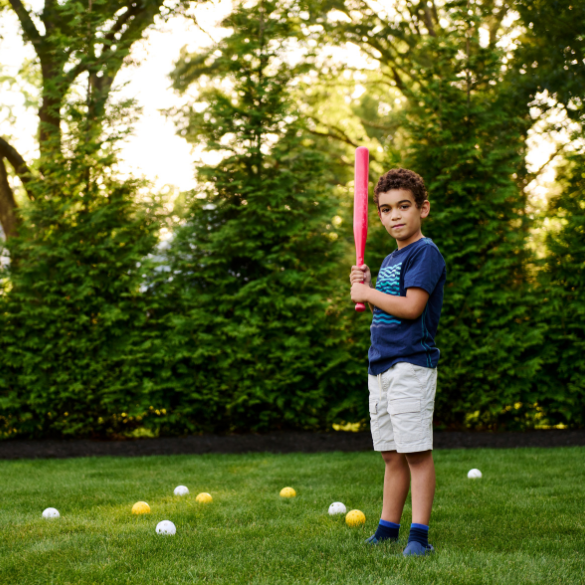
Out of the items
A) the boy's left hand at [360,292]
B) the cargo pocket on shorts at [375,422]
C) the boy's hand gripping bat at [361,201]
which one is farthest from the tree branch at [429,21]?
the cargo pocket on shorts at [375,422]

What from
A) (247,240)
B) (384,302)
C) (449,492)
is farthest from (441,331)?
(384,302)

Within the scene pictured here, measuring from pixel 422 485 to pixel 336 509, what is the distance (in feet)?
3.20

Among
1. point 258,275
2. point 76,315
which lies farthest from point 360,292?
point 76,315

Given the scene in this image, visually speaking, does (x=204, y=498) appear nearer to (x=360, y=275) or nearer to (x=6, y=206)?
(x=360, y=275)

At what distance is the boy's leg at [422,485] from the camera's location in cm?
269

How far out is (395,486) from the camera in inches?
113

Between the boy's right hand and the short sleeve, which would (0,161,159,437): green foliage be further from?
the short sleeve

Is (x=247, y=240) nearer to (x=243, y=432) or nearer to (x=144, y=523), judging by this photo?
(x=243, y=432)

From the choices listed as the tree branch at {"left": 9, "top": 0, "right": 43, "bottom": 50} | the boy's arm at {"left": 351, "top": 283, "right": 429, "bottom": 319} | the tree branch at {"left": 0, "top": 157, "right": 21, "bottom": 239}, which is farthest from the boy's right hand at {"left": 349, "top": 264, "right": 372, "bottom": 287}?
the tree branch at {"left": 9, "top": 0, "right": 43, "bottom": 50}

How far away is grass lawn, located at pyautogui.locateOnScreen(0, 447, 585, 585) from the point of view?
2.49 metres

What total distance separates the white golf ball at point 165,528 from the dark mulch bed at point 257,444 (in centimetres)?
300

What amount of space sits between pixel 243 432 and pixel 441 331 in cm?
247

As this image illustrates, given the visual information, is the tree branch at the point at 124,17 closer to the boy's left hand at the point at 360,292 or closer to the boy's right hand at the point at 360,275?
the boy's right hand at the point at 360,275

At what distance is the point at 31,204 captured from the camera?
7012mm
